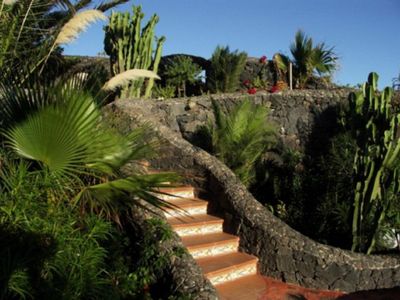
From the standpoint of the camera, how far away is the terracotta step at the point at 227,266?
5250mm

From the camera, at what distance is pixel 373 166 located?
5945mm

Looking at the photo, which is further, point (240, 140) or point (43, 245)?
point (240, 140)

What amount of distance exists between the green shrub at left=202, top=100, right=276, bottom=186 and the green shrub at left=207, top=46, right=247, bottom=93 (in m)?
4.82

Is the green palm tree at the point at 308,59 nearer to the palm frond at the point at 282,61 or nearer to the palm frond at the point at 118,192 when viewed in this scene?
the palm frond at the point at 282,61

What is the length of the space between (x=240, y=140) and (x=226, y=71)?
5.53m

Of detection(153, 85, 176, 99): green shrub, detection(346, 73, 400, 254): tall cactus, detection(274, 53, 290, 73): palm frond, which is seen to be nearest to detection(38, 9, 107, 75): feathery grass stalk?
detection(346, 73, 400, 254): tall cactus

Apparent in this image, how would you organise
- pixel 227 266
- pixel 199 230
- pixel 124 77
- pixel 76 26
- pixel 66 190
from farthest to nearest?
1. pixel 199 230
2. pixel 227 266
3. pixel 124 77
4. pixel 76 26
5. pixel 66 190

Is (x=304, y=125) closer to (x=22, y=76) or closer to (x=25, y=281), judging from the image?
(x=22, y=76)

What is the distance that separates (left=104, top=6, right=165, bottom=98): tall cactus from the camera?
10.7 meters

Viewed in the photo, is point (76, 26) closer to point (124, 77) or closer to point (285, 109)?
point (124, 77)

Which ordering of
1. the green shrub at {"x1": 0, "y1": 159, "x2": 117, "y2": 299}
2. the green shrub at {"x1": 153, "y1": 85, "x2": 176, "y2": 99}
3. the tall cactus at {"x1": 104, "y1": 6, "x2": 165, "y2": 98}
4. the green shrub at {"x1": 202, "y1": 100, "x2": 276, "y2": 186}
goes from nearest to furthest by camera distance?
the green shrub at {"x1": 0, "y1": 159, "x2": 117, "y2": 299} < the green shrub at {"x1": 202, "y1": 100, "x2": 276, "y2": 186} < the tall cactus at {"x1": 104, "y1": 6, "x2": 165, "y2": 98} < the green shrub at {"x1": 153, "y1": 85, "x2": 176, "y2": 99}

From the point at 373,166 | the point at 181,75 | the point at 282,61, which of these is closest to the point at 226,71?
the point at 181,75

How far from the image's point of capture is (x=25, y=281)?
3.68 meters

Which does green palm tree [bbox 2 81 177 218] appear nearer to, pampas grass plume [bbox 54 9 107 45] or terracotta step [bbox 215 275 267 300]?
pampas grass plume [bbox 54 9 107 45]
